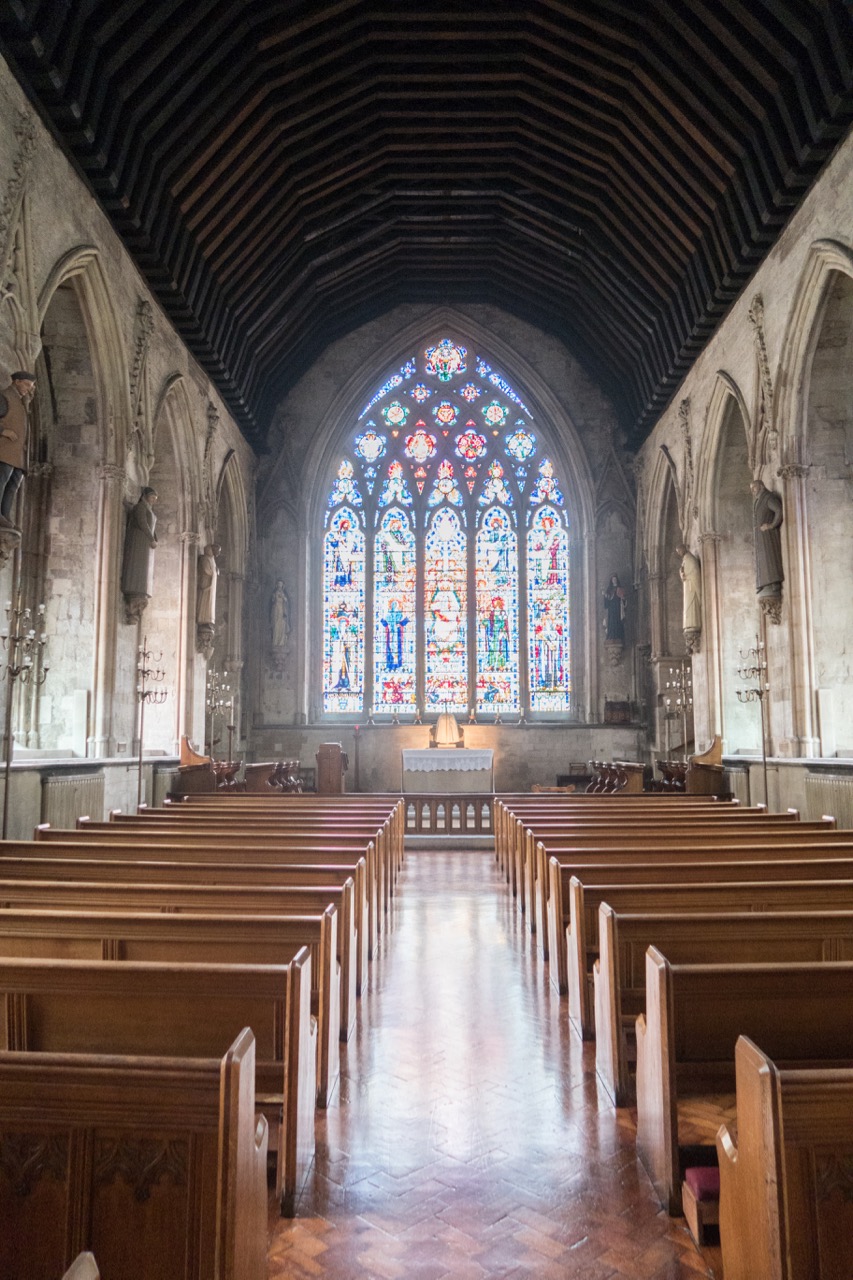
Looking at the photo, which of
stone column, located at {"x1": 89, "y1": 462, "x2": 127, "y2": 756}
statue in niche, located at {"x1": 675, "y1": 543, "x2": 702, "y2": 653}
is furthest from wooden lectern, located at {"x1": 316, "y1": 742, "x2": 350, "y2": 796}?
statue in niche, located at {"x1": 675, "y1": 543, "x2": 702, "y2": 653}

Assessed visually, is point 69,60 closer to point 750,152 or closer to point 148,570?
point 148,570

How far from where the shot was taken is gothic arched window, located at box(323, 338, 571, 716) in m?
19.8

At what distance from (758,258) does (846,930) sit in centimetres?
1054

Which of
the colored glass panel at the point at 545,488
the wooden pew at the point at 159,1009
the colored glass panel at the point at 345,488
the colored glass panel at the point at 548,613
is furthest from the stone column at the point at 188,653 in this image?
the wooden pew at the point at 159,1009

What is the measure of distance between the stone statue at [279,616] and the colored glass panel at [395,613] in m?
1.86

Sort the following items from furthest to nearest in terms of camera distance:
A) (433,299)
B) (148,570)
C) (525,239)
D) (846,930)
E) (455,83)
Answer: (433,299)
(525,239)
(455,83)
(148,570)
(846,930)

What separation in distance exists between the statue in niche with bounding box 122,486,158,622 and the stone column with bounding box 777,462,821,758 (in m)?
7.61

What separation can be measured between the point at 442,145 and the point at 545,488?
7820 millimetres

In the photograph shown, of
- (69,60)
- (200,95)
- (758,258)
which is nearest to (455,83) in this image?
(200,95)

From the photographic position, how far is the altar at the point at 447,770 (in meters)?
16.1

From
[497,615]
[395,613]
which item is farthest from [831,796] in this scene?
[395,613]

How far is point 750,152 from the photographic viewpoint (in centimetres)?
1088

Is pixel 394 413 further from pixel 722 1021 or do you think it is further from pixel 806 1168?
pixel 806 1168

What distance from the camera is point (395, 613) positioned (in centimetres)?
1998
